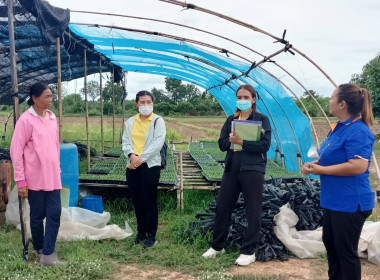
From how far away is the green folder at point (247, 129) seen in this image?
11.6 feet

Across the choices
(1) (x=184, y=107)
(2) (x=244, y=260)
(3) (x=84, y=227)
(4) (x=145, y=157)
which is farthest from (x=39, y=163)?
(1) (x=184, y=107)

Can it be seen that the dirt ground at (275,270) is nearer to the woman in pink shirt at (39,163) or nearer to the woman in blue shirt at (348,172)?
the woman in pink shirt at (39,163)

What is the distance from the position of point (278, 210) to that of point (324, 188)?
1698mm

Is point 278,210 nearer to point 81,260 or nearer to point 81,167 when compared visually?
point 81,260

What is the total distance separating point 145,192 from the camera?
397cm

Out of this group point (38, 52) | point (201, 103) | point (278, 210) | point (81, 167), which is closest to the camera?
point (278, 210)

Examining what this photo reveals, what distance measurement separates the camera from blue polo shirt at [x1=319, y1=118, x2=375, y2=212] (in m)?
2.51

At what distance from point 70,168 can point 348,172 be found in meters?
3.74

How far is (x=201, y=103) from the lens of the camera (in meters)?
37.8

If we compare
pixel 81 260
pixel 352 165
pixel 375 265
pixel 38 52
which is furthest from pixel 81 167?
pixel 352 165

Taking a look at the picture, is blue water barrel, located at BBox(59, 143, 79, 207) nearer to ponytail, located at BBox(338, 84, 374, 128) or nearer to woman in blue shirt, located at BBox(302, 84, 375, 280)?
woman in blue shirt, located at BBox(302, 84, 375, 280)

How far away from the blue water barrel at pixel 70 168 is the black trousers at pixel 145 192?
4.72 feet

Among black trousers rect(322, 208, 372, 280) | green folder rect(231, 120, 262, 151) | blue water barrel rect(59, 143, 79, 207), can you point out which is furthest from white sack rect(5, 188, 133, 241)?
black trousers rect(322, 208, 372, 280)

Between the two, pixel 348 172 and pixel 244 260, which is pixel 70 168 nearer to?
pixel 244 260
